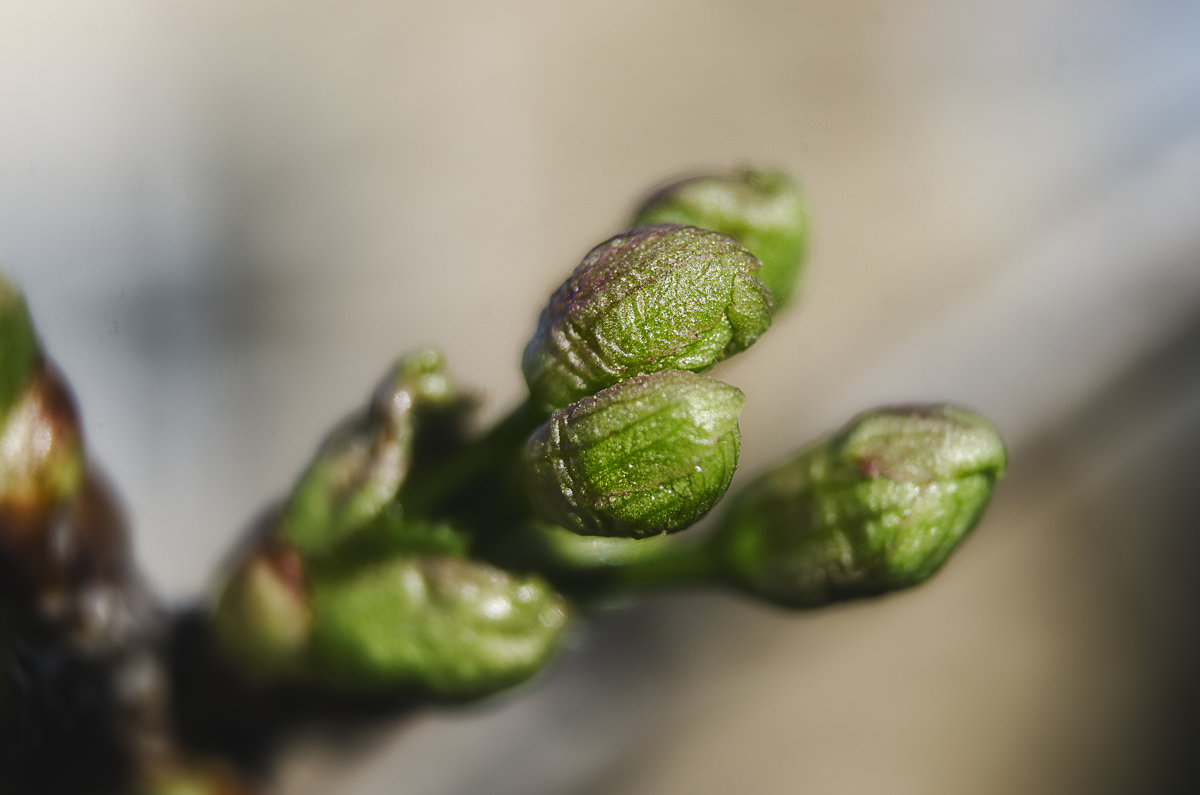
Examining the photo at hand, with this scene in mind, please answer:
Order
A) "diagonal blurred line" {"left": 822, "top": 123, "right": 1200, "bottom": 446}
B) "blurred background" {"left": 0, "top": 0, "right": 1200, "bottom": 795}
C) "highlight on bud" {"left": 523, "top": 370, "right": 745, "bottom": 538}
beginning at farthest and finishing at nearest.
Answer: "diagonal blurred line" {"left": 822, "top": 123, "right": 1200, "bottom": 446}, "blurred background" {"left": 0, "top": 0, "right": 1200, "bottom": 795}, "highlight on bud" {"left": 523, "top": 370, "right": 745, "bottom": 538}

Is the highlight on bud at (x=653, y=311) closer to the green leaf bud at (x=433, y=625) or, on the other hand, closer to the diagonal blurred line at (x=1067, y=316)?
the green leaf bud at (x=433, y=625)

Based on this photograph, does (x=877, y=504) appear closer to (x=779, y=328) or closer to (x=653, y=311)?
(x=653, y=311)

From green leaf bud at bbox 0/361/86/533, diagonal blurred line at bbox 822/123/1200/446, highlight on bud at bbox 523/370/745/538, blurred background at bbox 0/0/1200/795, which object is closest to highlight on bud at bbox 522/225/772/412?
highlight on bud at bbox 523/370/745/538

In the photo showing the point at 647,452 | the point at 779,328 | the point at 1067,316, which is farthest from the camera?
the point at 1067,316

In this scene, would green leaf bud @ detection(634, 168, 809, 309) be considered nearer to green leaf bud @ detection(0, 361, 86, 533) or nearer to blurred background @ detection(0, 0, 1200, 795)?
green leaf bud @ detection(0, 361, 86, 533)

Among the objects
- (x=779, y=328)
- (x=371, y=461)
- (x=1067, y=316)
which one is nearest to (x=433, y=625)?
(x=371, y=461)

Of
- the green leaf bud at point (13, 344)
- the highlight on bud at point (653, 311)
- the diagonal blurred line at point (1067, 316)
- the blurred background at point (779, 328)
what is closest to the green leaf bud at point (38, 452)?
the green leaf bud at point (13, 344)
